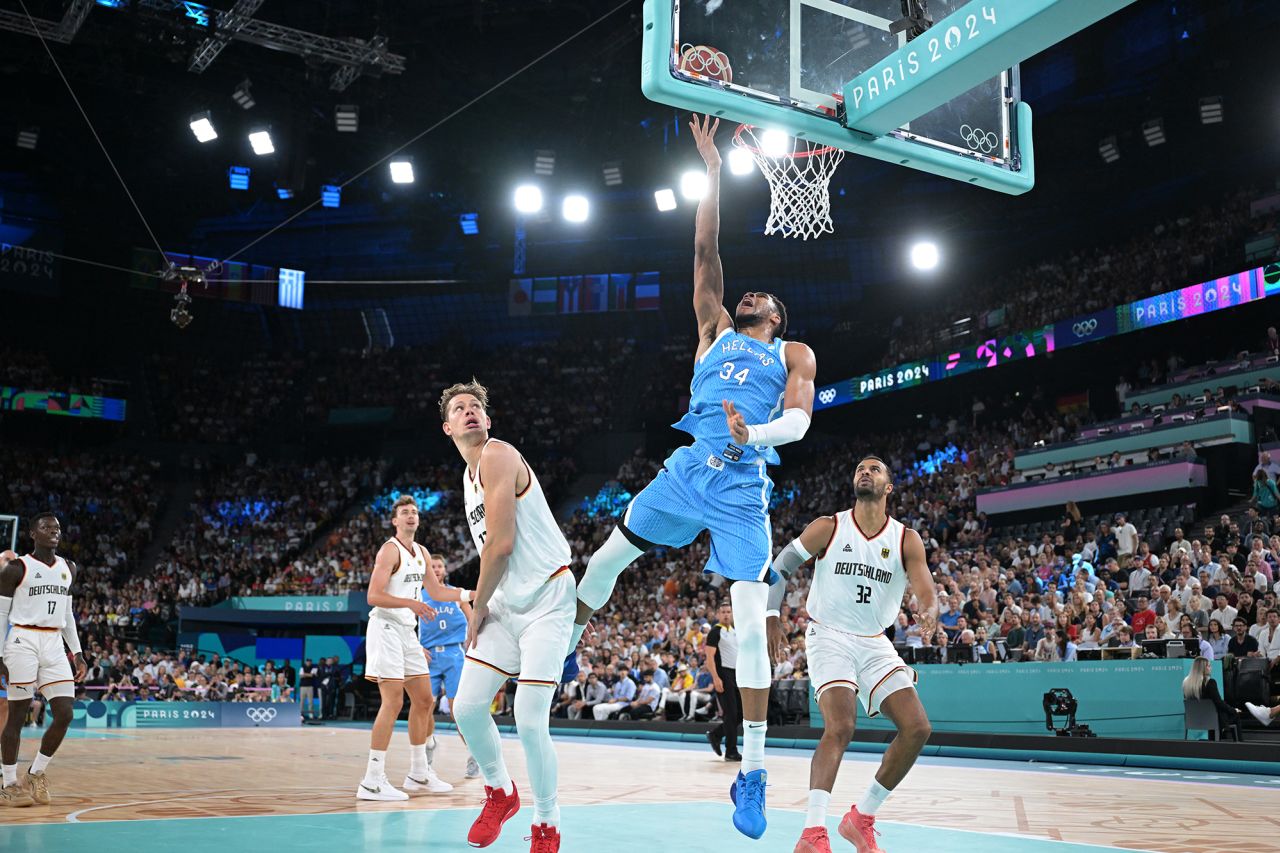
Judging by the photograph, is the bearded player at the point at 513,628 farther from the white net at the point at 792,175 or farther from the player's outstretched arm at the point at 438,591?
the white net at the point at 792,175

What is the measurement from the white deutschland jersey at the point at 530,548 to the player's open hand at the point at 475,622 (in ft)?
0.42

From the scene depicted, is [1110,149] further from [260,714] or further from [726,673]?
[260,714]

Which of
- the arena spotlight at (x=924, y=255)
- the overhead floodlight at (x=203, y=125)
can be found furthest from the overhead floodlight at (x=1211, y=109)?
the overhead floodlight at (x=203, y=125)

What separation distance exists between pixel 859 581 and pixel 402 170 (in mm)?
24125

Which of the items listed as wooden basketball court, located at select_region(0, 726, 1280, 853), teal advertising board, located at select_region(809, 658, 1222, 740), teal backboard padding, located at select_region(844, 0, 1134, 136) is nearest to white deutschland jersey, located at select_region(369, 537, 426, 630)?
wooden basketball court, located at select_region(0, 726, 1280, 853)

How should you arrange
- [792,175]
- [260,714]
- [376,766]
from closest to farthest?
1. [376,766]
2. [792,175]
3. [260,714]

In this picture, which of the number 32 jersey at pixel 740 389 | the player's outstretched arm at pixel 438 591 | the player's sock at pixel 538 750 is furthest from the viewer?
the player's outstretched arm at pixel 438 591

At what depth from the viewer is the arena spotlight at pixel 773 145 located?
853 cm

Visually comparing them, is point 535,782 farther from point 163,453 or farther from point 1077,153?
point 163,453

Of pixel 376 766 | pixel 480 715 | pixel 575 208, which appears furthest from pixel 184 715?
pixel 480 715

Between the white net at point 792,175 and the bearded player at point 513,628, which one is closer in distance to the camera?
the bearded player at point 513,628

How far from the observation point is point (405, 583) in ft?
29.6

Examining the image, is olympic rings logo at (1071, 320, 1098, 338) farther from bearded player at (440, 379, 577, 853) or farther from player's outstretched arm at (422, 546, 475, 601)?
bearded player at (440, 379, 577, 853)

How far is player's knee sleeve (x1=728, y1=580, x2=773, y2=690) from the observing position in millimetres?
5652
